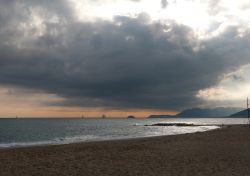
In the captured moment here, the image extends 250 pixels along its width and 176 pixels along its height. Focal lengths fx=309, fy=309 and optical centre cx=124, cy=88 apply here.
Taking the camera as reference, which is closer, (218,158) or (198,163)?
(198,163)

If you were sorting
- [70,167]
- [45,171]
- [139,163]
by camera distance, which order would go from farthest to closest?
[139,163]
[70,167]
[45,171]

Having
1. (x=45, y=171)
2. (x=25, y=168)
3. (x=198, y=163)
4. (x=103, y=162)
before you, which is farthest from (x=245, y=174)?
(x=25, y=168)

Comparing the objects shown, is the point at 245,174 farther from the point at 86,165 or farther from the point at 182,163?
the point at 86,165

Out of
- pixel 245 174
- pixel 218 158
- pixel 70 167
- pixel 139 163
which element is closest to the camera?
pixel 245 174

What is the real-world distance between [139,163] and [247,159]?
20.7 ft

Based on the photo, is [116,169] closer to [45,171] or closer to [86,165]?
[86,165]

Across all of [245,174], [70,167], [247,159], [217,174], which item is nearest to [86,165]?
[70,167]

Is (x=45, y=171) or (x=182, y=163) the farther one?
(x=182, y=163)

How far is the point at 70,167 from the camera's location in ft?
51.6

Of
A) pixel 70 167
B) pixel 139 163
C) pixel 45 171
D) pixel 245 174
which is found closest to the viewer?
pixel 245 174

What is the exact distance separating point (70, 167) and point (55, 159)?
3.20 m

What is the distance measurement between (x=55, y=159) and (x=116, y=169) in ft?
17.2

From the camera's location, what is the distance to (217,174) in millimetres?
13594

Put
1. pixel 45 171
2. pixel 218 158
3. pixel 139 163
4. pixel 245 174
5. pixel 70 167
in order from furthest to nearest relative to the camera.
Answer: pixel 218 158 < pixel 139 163 < pixel 70 167 < pixel 45 171 < pixel 245 174
